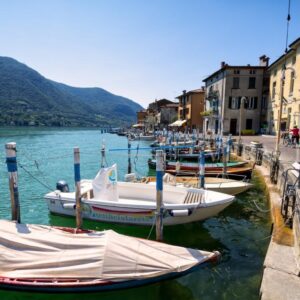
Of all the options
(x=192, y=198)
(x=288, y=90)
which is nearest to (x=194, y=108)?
(x=288, y=90)

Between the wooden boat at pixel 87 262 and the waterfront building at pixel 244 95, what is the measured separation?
41081 millimetres

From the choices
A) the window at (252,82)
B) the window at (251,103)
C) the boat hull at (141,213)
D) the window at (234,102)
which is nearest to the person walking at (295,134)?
the boat hull at (141,213)

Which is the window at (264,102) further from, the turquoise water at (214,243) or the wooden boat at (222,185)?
the wooden boat at (222,185)

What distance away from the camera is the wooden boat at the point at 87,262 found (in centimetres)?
628

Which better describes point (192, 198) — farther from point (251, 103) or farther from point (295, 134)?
point (251, 103)

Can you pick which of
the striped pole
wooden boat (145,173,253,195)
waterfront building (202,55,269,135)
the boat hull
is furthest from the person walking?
the striped pole

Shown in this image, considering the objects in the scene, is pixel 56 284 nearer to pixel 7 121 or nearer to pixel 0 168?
pixel 0 168

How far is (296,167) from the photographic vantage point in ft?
29.6

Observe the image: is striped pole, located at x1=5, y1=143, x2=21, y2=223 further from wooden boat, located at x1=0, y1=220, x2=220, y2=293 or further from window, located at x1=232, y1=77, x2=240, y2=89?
window, located at x1=232, y1=77, x2=240, y2=89

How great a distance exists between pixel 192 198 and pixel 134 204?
2.47m

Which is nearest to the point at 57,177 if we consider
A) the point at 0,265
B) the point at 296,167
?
the point at 0,265

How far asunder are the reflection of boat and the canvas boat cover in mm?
2955

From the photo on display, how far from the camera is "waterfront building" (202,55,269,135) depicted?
151ft

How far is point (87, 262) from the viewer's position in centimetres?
650
